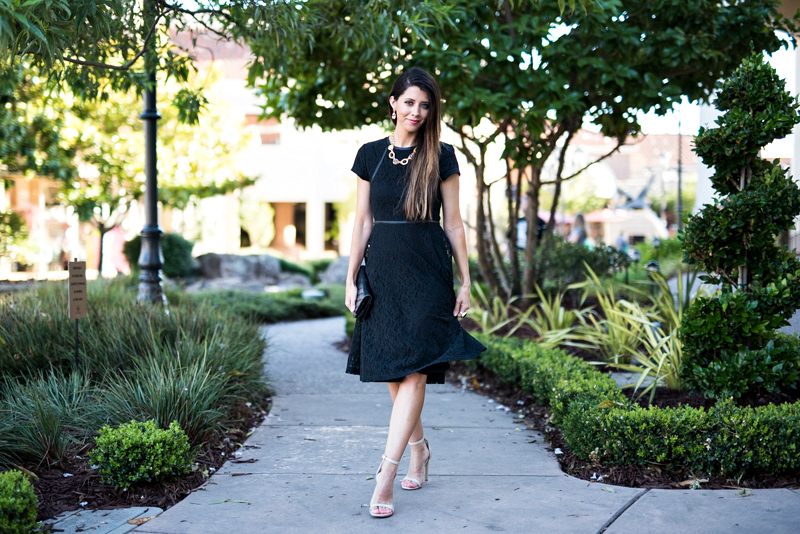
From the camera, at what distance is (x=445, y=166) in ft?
11.1

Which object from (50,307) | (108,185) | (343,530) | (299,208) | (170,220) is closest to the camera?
(343,530)

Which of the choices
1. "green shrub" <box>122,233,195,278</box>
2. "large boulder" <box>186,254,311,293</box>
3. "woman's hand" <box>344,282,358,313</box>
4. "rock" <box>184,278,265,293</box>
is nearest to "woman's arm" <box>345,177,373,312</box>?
"woman's hand" <box>344,282,358,313</box>

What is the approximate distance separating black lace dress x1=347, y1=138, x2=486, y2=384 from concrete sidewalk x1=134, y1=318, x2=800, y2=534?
2.00 ft

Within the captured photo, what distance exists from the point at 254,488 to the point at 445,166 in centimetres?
178

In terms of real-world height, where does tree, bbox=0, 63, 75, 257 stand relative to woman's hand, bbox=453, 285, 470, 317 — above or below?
above

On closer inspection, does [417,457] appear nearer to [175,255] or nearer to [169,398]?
[169,398]

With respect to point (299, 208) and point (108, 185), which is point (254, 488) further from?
point (299, 208)

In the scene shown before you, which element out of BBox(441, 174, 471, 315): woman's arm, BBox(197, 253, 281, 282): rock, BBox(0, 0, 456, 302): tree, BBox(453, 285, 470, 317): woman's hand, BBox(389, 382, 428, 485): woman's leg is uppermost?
BBox(0, 0, 456, 302): tree

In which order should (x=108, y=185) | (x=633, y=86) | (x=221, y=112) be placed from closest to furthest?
1. (x=633, y=86)
2. (x=108, y=185)
3. (x=221, y=112)

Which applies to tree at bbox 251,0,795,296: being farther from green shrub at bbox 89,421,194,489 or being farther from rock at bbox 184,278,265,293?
rock at bbox 184,278,265,293

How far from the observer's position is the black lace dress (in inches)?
128

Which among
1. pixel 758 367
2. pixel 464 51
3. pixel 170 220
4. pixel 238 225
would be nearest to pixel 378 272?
pixel 758 367

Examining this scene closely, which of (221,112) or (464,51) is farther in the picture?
(221,112)

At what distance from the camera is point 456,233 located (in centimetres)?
343
